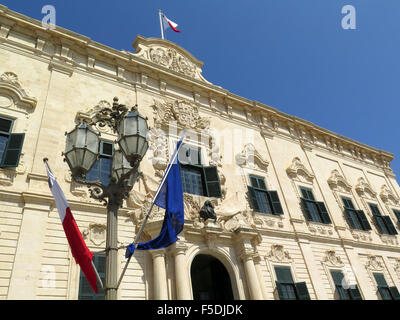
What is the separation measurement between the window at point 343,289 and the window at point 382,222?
18.3 ft

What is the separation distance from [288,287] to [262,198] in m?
3.75

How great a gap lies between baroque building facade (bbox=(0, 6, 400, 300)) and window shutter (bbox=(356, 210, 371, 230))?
0.24ft

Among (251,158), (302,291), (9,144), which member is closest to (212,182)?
(251,158)

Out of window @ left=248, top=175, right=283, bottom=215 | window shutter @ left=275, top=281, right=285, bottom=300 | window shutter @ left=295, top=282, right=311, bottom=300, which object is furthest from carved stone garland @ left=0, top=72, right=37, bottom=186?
window shutter @ left=295, top=282, right=311, bottom=300

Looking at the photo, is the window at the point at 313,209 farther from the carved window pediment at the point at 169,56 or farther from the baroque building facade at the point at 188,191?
the carved window pediment at the point at 169,56

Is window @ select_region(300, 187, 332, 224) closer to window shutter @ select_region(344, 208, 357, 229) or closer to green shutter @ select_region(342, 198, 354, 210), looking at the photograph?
window shutter @ select_region(344, 208, 357, 229)

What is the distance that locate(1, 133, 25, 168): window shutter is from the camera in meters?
8.38

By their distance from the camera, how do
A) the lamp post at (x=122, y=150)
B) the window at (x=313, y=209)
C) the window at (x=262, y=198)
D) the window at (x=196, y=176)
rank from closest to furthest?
the lamp post at (x=122, y=150)
the window at (x=196, y=176)
the window at (x=262, y=198)
the window at (x=313, y=209)

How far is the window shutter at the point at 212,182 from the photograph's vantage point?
461 inches

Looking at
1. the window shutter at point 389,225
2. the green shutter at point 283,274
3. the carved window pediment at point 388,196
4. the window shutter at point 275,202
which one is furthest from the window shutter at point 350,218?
the green shutter at point 283,274
